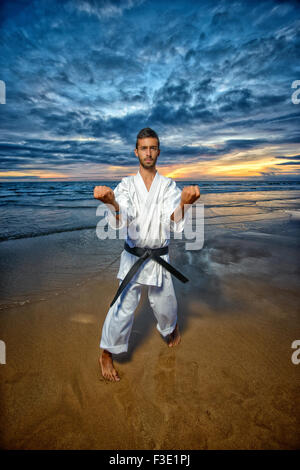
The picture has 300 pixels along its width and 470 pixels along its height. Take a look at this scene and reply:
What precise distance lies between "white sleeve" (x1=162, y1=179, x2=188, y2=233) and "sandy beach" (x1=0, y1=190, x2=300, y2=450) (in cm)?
152

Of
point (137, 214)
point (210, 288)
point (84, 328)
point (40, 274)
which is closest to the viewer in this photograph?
point (137, 214)

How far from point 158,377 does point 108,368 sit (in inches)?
20.6

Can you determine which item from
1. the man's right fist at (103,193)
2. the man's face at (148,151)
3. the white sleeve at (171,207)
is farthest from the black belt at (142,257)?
the man's face at (148,151)

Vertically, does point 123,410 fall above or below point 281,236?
below

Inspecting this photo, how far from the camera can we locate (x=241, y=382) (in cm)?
209

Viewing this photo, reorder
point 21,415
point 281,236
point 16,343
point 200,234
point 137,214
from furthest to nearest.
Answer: point 200,234, point 281,236, point 16,343, point 137,214, point 21,415

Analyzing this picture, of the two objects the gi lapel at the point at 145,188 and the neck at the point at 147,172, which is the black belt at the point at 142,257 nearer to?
the gi lapel at the point at 145,188

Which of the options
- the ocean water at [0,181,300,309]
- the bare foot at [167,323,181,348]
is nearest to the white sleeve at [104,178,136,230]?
the bare foot at [167,323,181,348]

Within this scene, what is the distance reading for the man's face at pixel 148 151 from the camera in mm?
2043

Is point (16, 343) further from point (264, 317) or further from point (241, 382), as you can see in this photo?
point (264, 317)

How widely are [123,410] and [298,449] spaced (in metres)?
1.37
